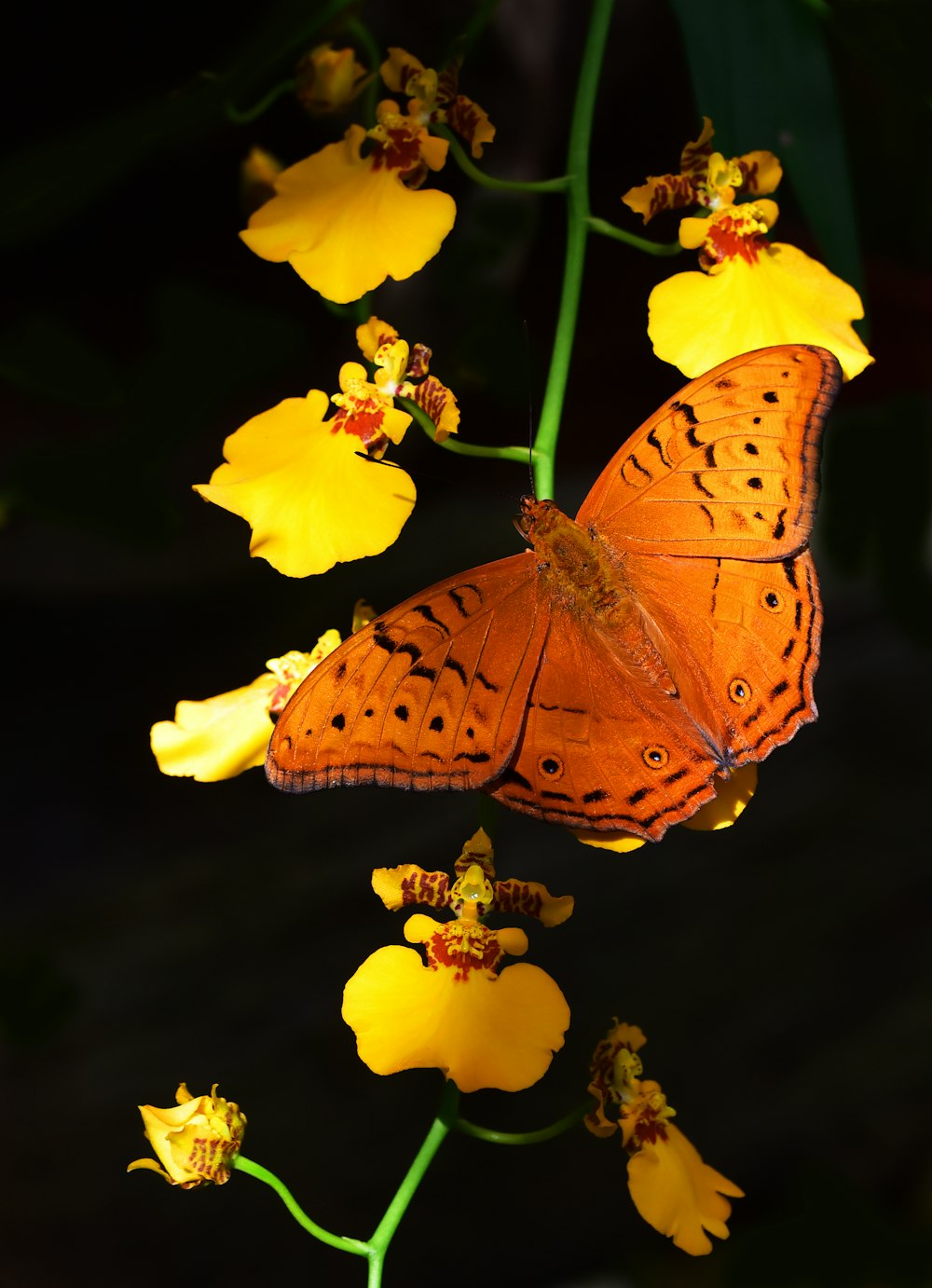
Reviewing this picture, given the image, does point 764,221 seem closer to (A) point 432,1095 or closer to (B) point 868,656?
(B) point 868,656

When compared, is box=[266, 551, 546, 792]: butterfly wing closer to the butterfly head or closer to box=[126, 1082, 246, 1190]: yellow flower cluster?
the butterfly head

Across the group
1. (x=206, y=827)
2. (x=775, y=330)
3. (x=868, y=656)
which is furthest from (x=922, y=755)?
(x=775, y=330)

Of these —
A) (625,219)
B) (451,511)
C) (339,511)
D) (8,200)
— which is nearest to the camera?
(339,511)

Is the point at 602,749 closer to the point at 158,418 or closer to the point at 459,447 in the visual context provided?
the point at 459,447

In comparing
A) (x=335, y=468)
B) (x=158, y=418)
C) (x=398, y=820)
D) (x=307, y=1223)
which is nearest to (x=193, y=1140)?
(x=307, y=1223)

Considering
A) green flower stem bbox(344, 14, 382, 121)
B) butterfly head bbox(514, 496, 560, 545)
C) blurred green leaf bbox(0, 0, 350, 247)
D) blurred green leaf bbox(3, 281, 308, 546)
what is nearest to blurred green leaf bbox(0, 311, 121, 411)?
blurred green leaf bbox(3, 281, 308, 546)

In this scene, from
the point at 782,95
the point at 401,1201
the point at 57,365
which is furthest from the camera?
the point at 57,365
